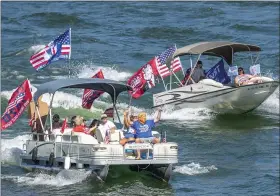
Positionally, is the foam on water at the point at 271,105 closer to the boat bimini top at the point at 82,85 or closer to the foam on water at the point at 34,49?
the boat bimini top at the point at 82,85

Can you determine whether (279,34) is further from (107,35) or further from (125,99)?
(125,99)

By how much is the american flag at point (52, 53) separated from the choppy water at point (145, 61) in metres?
2.56

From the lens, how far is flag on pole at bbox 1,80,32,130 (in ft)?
83.4

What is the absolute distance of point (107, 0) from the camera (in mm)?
58250

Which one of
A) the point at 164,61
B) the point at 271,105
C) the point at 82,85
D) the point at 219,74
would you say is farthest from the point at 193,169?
the point at 271,105

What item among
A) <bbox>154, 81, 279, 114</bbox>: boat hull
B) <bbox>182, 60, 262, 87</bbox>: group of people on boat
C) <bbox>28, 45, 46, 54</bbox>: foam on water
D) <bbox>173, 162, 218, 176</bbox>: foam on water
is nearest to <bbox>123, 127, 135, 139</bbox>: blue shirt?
<bbox>173, 162, 218, 176</bbox>: foam on water

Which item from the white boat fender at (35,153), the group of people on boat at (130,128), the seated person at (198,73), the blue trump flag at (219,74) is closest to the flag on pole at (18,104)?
the white boat fender at (35,153)

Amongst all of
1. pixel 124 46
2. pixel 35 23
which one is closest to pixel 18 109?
pixel 124 46

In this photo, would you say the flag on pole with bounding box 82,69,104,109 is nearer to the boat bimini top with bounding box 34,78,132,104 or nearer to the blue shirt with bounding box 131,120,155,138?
the boat bimini top with bounding box 34,78,132,104

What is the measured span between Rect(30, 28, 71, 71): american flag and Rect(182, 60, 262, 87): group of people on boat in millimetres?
7012

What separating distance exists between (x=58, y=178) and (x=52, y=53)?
16.5ft

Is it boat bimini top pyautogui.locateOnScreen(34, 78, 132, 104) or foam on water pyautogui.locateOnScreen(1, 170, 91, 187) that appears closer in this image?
foam on water pyautogui.locateOnScreen(1, 170, 91, 187)

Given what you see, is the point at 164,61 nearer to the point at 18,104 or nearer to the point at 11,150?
the point at 11,150

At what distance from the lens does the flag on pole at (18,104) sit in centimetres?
2542
